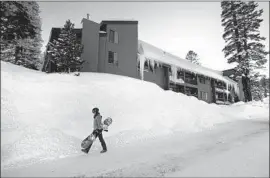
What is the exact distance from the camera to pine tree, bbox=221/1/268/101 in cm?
2008

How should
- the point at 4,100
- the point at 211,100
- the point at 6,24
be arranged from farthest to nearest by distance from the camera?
the point at 211,100, the point at 6,24, the point at 4,100

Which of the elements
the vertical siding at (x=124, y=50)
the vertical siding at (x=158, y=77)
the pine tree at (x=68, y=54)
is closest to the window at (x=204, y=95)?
the vertical siding at (x=158, y=77)

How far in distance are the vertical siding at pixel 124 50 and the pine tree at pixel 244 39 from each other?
12727mm

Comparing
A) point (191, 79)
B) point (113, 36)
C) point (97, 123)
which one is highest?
point (113, 36)

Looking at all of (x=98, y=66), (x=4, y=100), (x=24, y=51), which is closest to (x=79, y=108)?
(x=4, y=100)

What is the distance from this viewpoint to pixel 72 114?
774 cm

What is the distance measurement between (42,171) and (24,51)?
886 inches

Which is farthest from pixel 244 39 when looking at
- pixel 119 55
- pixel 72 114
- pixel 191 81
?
pixel 72 114

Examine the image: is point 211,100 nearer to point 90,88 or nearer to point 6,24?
point 90,88

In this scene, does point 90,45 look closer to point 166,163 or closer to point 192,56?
point 166,163

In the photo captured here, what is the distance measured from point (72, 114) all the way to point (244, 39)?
22575 millimetres

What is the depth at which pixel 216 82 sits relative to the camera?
33.4m

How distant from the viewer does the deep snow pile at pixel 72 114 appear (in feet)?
18.1

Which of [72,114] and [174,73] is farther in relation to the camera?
[174,73]
